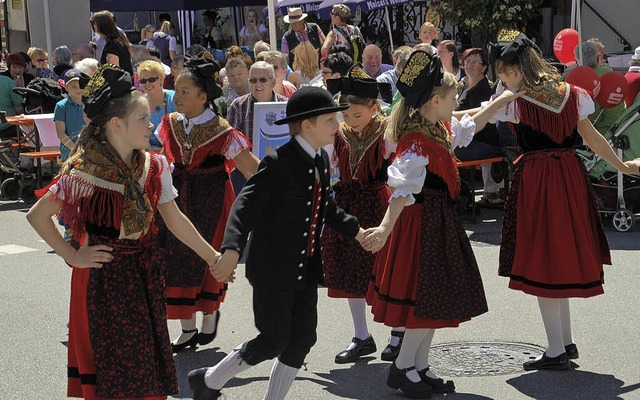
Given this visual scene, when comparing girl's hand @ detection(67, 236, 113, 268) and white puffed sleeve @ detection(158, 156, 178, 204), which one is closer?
girl's hand @ detection(67, 236, 113, 268)

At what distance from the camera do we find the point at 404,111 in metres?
5.73

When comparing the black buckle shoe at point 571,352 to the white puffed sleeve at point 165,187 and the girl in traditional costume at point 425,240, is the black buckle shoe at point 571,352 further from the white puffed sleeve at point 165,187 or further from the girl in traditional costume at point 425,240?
the white puffed sleeve at point 165,187

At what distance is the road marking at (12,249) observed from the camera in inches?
417

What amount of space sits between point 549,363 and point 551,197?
0.93 metres

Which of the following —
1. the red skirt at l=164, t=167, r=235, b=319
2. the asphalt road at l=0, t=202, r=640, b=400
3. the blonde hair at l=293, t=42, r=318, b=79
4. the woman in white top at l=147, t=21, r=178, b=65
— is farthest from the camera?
the woman in white top at l=147, t=21, r=178, b=65

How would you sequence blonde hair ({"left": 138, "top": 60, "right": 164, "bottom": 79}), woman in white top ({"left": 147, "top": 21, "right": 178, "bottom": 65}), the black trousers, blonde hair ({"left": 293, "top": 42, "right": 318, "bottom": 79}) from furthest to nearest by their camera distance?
woman in white top ({"left": 147, "top": 21, "right": 178, "bottom": 65}) → blonde hair ({"left": 293, "top": 42, "right": 318, "bottom": 79}) → blonde hair ({"left": 138, "top": 60, "right": 164, "bottom": 79}) → the black trousers

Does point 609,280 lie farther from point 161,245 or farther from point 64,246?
point 64,246

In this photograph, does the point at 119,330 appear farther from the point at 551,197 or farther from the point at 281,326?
the point at 551,197

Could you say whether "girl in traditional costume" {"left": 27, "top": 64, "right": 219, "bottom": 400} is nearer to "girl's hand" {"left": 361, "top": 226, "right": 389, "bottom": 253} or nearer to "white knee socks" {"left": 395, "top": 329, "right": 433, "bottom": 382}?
"girl's hand" {"left": 361, "top": 226, "right": 389, "bottom": 253}

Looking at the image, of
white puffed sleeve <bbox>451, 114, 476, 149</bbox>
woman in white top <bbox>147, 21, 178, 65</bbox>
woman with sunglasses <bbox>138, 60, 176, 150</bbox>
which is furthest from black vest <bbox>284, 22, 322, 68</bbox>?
white puffed sleeve <bbox>451, 114, 476, 149</bbox>

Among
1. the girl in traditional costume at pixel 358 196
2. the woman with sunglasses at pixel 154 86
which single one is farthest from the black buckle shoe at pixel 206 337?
the woman with sunglasses at pixel 154 86

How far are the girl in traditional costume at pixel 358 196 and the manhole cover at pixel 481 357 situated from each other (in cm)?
30

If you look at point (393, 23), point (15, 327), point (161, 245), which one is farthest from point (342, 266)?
point (393, 23)

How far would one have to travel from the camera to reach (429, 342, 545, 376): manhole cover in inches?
246
